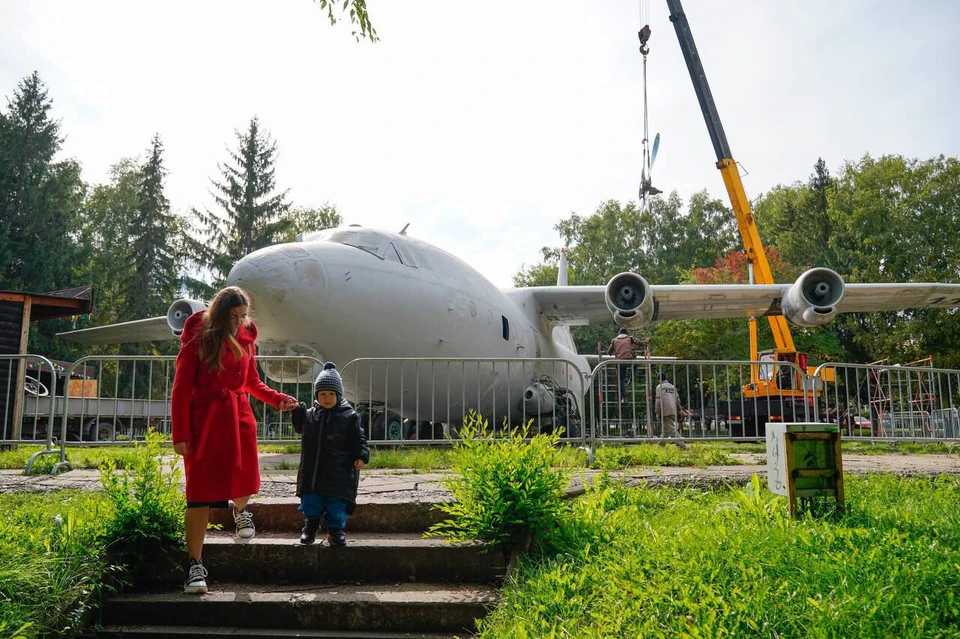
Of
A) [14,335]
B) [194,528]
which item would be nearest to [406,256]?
[194,528]

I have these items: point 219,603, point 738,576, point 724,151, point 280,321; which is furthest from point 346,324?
point 724,151

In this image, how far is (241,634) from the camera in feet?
10.2

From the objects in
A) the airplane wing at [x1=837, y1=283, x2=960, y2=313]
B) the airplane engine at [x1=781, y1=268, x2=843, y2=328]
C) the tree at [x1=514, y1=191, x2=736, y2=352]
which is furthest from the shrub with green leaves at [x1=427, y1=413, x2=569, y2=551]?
the tree at [x1=514, y1=191, x2=736, y2=352]

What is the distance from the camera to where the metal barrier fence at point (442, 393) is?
23.5ft

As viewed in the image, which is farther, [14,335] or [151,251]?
[151,251]

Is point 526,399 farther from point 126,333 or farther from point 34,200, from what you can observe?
point 34,200

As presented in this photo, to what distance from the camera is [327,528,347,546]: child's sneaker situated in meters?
3.67

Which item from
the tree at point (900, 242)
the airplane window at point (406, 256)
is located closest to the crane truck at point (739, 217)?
the airplane window at point (406, 256)

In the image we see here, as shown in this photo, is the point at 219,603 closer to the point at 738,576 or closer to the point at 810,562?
the point at 738,576

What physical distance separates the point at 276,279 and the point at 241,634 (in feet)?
14.7

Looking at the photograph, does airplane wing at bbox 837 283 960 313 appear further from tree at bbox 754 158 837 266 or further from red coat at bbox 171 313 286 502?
tree at bbox 754 158 837 266

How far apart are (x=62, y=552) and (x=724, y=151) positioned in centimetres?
1698

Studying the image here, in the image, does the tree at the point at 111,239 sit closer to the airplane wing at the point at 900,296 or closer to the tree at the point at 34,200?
the tree at the point at 34,200

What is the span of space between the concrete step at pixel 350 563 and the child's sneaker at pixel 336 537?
3 centimetres
